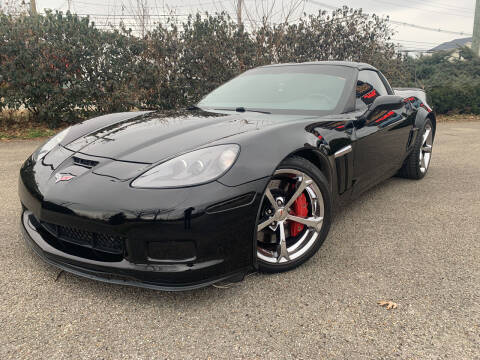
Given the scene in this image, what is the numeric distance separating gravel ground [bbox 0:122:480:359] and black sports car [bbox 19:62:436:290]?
161mm

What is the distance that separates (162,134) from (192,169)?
20.8 inches

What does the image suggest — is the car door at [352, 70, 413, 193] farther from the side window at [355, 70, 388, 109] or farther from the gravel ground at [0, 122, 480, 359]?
the gravel ground at [0, 122, 480, 359]

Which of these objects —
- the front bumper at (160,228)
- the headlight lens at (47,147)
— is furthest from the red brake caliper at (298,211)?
the headlight lens at (47,147)

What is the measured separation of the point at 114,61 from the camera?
745 centimetres

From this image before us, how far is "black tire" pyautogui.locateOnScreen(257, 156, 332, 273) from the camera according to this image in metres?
2.07

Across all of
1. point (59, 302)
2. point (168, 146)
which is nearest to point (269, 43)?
point (168, 146)

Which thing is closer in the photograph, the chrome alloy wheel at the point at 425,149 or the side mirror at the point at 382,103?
the side mirror at the point at 382,103

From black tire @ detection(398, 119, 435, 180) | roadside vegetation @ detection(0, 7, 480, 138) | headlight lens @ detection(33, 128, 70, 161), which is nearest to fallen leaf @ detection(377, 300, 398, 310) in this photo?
headlight lens @ detection(33, 128, 70, 161)

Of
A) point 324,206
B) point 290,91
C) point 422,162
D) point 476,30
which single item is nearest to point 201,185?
point 324,206

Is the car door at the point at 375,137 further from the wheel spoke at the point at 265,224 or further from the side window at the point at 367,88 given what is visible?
the wheel spoke at the point at 265,224

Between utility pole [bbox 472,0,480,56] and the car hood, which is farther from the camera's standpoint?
utility pole [bbox 472,0,480,56]

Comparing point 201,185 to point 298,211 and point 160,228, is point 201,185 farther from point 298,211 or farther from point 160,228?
point 298,211

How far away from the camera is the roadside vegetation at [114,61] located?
680 centimetres

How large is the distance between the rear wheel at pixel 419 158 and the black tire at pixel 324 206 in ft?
7.34
